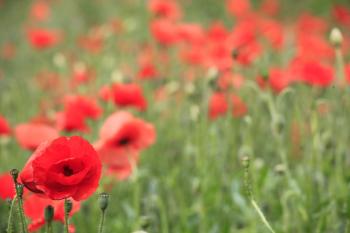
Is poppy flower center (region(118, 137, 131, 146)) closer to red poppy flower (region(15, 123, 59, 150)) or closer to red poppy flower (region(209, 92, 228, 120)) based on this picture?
red poppy flower (region(15, 123, 59, 150))

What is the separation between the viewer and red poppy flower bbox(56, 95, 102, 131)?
2.18 m

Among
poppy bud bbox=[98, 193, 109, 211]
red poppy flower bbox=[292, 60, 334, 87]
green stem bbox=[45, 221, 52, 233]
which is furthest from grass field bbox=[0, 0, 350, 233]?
green stem bbox=[45, 221, 52, 233]

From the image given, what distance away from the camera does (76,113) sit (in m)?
2.21

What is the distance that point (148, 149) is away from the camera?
9.90 ft

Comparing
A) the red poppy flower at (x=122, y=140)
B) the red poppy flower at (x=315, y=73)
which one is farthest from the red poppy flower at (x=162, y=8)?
the red poppy flower at (x=122, y=140)

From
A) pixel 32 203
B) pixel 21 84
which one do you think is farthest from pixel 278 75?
pixel 21 84

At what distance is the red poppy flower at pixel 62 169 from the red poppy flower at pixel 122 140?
70 centimetres

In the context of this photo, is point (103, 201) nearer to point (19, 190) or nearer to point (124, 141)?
point (19, 190)

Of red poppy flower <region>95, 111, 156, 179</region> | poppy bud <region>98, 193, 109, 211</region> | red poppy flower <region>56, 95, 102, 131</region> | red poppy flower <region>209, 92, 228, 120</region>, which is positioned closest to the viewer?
poppy bud <region>98, 193, 109, 211</region>

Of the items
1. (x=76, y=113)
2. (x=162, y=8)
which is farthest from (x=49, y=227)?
(x=162, y=8)

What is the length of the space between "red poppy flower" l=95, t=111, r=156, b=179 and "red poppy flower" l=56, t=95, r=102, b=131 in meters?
0.23

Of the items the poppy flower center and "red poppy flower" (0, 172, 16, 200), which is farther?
the poppy flower center

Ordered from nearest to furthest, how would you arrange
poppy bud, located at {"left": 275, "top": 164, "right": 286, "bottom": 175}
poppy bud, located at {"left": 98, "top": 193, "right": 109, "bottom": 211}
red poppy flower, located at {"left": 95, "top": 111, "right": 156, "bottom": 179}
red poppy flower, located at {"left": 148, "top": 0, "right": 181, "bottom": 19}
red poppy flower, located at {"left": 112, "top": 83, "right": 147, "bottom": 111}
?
poppy bud, located at {"left": 98, "top": 193, "right": 109, "bottom": 211} < poppy bud, located at {"left": 275, "top": 164, "right": 286, "bottom": 175} < red poppy flower, located at {"left": 95, "top": 111, "right": 156, "bottom": 179} < red poppy flower, located at {"left": 112, "top": 83, "right": 147, "bottom": 111} < red poppy flower, located at {"left": 148, "top": 0, "right": 181, "bottom": 19}

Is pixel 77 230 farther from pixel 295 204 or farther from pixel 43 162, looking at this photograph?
pixel 43 162
